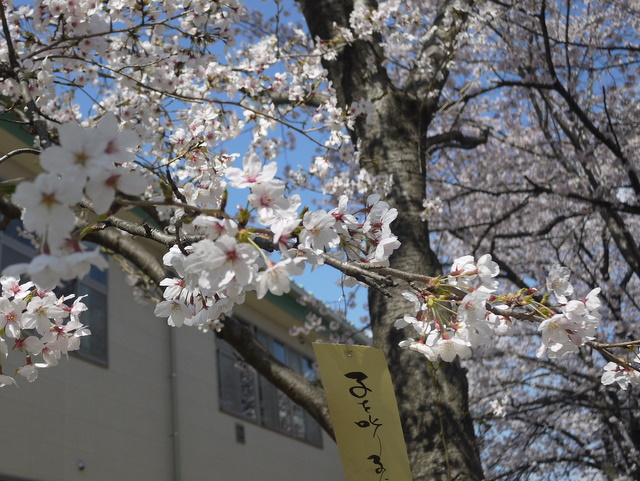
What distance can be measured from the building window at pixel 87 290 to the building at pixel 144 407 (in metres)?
0.01

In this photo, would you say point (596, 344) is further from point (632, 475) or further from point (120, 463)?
point (632, 475)

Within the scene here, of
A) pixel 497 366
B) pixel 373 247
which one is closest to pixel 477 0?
pixel 373 247

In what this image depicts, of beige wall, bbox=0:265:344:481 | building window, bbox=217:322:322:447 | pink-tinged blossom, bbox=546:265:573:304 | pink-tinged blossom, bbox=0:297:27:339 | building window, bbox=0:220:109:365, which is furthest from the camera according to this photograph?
building window, bbox=217:322:322:447

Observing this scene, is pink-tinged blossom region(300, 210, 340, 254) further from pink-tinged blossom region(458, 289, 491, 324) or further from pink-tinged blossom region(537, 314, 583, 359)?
pink-tinged blossom region(537, 314, 583, 359)

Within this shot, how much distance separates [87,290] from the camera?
6.45 m

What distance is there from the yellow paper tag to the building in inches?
92.5

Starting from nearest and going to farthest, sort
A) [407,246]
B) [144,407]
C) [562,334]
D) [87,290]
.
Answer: [562,334] → [407,246] → [87,290] → [144,407]

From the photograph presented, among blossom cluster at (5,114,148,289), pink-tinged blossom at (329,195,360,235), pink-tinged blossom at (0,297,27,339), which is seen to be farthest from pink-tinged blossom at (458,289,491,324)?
pink-tinged blossom at (0,297,27,339)

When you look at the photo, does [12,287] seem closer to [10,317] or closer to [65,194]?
[10,317]

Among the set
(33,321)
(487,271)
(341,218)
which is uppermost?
(33,321)

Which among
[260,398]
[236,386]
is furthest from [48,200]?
[260,398]

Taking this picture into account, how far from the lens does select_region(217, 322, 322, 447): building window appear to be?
8586 mm

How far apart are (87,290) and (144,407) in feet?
4.23

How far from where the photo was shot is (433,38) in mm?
5035
